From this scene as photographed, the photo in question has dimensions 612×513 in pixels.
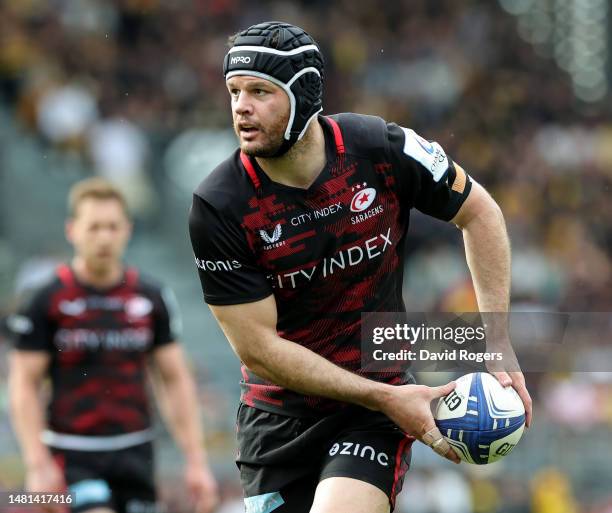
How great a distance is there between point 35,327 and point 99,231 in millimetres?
705

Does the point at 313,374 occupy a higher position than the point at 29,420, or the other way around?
the point at 313,374

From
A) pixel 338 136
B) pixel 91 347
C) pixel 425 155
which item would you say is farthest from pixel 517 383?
pixel 91 347

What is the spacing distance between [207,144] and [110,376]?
8.02 metres

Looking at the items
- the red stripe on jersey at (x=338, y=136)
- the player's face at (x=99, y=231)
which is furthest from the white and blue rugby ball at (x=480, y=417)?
the player's face at (x=99, y=231)

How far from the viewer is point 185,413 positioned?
793cm

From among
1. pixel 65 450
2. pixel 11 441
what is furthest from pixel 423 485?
pixel 65 450

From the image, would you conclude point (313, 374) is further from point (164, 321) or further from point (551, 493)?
point (551, 493)

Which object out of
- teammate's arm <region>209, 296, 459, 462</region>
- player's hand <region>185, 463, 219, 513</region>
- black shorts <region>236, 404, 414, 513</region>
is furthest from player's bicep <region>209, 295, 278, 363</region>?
player's hand <region>185, 463, 219, 513</region>

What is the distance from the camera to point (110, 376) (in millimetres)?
7645

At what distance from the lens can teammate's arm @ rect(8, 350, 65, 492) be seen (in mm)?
7309

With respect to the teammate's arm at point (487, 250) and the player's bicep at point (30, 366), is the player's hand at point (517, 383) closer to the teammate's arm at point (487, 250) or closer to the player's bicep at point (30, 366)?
the teammate's arm at point (487, 250)

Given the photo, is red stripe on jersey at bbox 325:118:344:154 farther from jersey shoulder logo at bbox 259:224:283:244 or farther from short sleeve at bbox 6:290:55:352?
short sleeve at bbox 6:290:55:352

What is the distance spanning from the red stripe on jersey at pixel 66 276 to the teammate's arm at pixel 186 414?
70cm

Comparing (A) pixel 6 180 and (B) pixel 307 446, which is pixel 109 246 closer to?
(B) pixel 307 446
